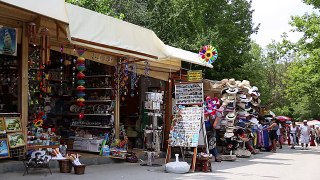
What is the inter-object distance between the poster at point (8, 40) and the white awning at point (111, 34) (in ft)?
4.91

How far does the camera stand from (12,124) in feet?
28.9

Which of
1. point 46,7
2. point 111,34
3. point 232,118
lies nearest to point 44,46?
point 46,7

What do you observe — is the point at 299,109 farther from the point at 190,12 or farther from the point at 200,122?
the point at 200,122

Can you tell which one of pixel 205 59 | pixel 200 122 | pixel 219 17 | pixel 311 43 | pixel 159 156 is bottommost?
pixel 159 156

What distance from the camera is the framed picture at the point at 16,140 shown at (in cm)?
865

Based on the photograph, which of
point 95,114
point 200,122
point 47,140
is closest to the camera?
point 47,140

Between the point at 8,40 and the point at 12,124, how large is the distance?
193 cm

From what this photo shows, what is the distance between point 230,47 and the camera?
25875 mm

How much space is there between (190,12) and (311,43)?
8.38m

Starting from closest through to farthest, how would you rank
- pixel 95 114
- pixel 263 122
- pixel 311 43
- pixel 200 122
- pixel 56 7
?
pixel 56 7, pixel 200 122, pixel 95 114, pixel 263 122, pixel 311 43

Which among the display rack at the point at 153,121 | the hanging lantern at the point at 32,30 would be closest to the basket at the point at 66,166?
the hanging lantern at the point at 32,30

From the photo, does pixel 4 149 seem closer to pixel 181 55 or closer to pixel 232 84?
pixel 181 55

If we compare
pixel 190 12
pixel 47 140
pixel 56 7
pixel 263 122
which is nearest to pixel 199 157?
pixel 47 140

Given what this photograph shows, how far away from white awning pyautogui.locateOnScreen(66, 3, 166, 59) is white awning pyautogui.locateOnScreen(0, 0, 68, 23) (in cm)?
56
